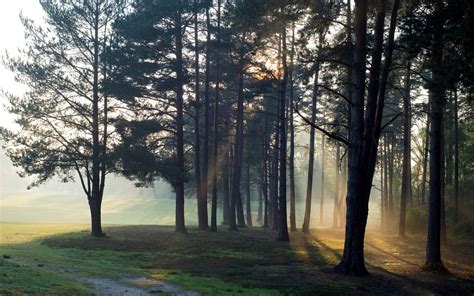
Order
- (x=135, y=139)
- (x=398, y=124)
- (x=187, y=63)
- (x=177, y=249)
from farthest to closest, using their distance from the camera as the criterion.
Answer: (x=398, y=124) < (x=187, y=63) < (x=135, y=139) < (x=177, y=249)

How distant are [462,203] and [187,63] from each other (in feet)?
72.0

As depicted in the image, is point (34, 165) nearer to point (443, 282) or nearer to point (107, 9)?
point (107, 9)

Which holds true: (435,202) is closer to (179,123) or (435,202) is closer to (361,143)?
(361,143)

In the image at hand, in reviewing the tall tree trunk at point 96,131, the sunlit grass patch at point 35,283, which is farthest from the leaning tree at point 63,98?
the sunlit grass patch at point 35,283

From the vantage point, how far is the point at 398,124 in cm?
4522

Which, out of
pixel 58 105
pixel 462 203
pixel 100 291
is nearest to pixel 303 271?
pixel 100 291

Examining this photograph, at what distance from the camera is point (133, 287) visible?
1309cm

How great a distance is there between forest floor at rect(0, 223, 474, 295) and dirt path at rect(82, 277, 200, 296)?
25 mm

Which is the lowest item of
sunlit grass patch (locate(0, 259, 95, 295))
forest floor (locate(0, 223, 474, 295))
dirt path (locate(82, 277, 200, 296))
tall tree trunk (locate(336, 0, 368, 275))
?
forest floor (locate(0, 223, 474, 295))

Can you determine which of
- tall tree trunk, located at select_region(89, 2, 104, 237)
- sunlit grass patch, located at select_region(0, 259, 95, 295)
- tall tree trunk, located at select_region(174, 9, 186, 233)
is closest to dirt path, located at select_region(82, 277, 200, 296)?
sunlit grass patch, located at select_region(0, 259, 95, 295)

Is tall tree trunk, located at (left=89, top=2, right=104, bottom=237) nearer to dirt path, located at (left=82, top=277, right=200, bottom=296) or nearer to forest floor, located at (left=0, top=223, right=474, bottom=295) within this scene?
forest floor, located at (left=0, top=223, right=474, bottom=295)

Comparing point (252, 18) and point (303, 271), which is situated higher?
point (252, 18)

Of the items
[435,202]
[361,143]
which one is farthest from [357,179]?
[435,202]

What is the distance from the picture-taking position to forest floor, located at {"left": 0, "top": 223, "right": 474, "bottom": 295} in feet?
42.1
